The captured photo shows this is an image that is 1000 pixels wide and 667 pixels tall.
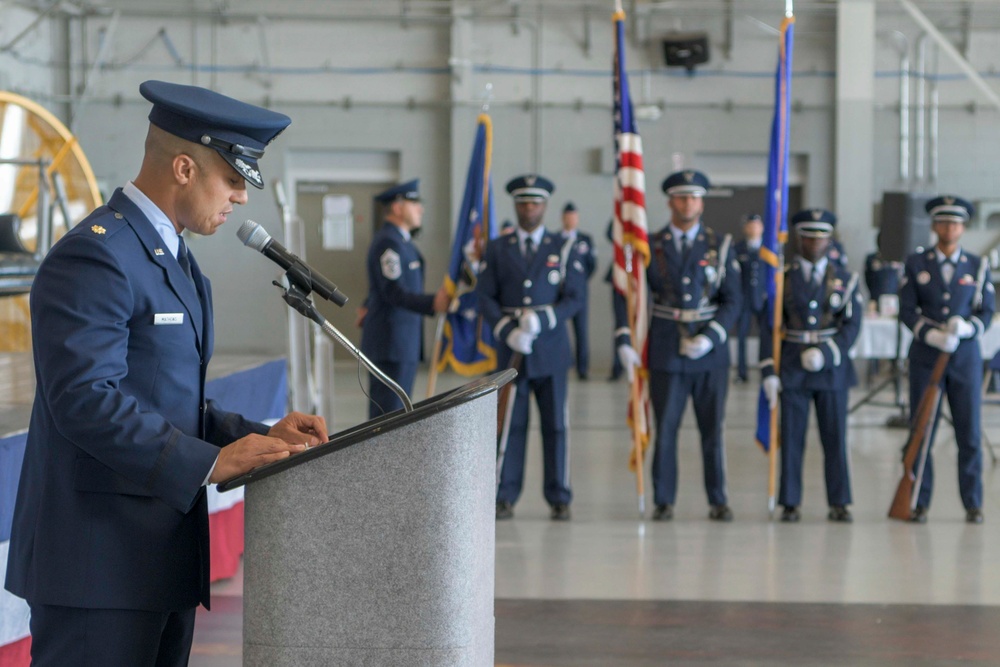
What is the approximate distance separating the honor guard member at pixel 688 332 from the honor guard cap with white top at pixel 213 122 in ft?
12.6

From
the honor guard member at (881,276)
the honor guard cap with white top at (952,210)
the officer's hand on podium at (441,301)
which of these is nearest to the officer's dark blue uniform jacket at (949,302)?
the honor guard cap with white top at (952,210)

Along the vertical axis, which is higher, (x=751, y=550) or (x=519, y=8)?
(x=519, y=8)

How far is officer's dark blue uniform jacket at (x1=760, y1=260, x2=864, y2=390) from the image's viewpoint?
17.5 feet

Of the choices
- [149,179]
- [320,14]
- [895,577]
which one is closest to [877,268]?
[320,14]

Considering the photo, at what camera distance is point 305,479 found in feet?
4.78

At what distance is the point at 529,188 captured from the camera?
5.49 meters

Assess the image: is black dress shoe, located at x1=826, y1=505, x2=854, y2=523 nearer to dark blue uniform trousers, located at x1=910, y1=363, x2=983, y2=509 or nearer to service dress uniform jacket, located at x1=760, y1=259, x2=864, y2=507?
service dress uniform jacket, located at x1=760, y1=259, x2=864, y2=507

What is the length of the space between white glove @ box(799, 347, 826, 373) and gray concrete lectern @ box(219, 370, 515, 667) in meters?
4.02

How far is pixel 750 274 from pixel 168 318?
9181 millimetres

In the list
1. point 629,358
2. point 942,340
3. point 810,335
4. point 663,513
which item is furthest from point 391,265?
point 942,340

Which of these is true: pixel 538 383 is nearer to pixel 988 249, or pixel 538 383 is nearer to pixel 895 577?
pixel 895 577

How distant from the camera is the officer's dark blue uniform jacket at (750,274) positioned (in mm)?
9582

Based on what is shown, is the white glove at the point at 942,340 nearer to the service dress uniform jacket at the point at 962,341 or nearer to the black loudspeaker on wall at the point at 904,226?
the service dress uniform jacket at the point at 962,341

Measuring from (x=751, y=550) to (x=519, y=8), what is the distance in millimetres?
8896
